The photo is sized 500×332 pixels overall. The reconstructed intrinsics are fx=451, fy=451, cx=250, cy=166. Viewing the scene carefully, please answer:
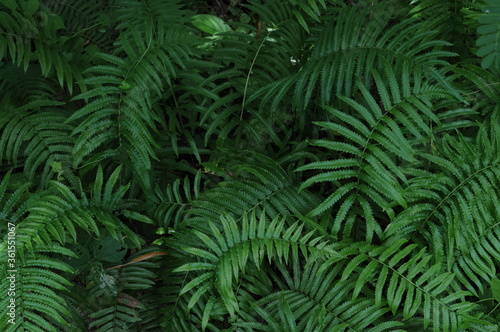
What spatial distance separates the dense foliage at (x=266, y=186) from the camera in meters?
2.27

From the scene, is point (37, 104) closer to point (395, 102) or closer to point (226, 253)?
point (226, 253)

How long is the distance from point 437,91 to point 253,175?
1.12 meters

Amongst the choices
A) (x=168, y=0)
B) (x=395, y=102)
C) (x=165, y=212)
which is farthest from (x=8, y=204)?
(x=395, y=102)

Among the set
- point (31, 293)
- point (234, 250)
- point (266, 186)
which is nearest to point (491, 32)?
point (266, 186)

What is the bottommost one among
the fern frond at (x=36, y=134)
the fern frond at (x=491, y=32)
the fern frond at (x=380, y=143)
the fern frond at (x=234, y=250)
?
the fern frond at (x=234, y=250)

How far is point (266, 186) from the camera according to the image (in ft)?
8.72

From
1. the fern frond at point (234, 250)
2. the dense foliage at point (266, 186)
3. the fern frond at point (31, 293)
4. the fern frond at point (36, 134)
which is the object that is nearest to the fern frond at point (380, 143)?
the dense foliage at point (266, 186)

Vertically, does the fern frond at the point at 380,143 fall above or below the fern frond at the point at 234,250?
above

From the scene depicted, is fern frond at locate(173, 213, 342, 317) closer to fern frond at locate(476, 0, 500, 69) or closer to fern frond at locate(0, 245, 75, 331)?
fern frond at locate(0, 245, 75, 331)

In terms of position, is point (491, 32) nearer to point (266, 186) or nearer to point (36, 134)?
point (266, 186)

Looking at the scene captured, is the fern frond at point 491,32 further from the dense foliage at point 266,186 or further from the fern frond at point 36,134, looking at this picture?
the fern frond at point 36,134

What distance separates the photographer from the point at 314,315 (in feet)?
7.53

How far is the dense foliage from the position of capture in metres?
2.27

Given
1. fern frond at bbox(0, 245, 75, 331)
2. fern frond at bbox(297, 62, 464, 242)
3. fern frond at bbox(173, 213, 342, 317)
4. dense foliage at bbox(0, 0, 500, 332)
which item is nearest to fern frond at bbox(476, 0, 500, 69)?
dense foliage at bbox(0, 0, 500, 332)
